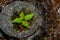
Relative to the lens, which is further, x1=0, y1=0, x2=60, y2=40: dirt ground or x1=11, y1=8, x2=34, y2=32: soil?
x1=0, y1=0, x2=60, y2=40: dirt ground

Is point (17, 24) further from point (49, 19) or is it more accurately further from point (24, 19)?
point (49, 19)

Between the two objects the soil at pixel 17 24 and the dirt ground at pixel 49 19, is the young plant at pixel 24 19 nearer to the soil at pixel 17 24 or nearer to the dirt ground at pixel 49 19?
the soil at pixel 17 24

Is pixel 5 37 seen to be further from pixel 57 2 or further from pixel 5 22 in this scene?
pixel 57 2

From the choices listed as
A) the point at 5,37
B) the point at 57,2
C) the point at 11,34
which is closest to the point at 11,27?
the point at 11,34

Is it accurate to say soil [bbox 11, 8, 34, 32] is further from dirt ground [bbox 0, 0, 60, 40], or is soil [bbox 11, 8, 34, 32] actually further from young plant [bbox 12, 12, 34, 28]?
dirt ground [bbox 0, 0, 60, 40]

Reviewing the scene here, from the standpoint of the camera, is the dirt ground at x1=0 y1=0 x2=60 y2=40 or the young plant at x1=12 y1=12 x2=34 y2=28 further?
the dirt ground at x1=0 y1=0 x2=60 y2=40

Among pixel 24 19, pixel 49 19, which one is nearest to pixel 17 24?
pixel 24 19

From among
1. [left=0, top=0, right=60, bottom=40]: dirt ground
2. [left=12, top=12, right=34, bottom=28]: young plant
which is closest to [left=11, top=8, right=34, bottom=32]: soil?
[left=12, top=12, right=34, bottom=28]: young plant

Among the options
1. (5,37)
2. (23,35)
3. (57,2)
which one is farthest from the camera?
(57,2)
